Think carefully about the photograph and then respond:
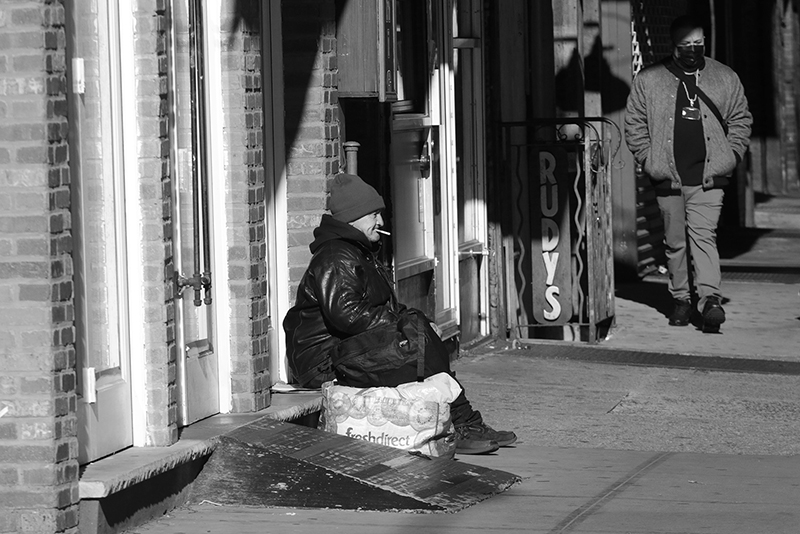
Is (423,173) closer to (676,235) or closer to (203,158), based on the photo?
(676,235)

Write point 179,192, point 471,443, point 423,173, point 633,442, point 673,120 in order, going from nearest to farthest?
point 179,192
point 471,443
point 633,442
point 423,173
point 673,120

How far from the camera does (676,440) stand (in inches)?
274

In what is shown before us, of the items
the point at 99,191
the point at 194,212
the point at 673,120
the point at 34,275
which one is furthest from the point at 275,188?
the point at 673,120

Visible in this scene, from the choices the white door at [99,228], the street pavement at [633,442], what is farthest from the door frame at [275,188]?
the white door at [99,228]

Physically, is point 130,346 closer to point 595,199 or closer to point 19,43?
point 19,43

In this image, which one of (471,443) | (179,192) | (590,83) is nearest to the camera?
(179,192)

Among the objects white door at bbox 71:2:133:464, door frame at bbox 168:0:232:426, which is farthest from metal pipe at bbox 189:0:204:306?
white door at bbox 71:2:133:464

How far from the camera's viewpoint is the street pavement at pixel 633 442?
17.7ft

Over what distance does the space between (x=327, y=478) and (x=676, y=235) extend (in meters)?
5.27

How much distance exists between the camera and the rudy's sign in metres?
9.71

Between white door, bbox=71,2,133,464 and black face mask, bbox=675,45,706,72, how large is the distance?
211 inches

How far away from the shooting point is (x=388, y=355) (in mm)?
6059

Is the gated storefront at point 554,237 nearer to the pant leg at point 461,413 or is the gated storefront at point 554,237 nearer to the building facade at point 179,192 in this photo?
the building facade at point 179,192

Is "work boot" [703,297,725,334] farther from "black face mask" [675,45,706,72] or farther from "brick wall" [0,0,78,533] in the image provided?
"brick wall" [0,0,78,533]
